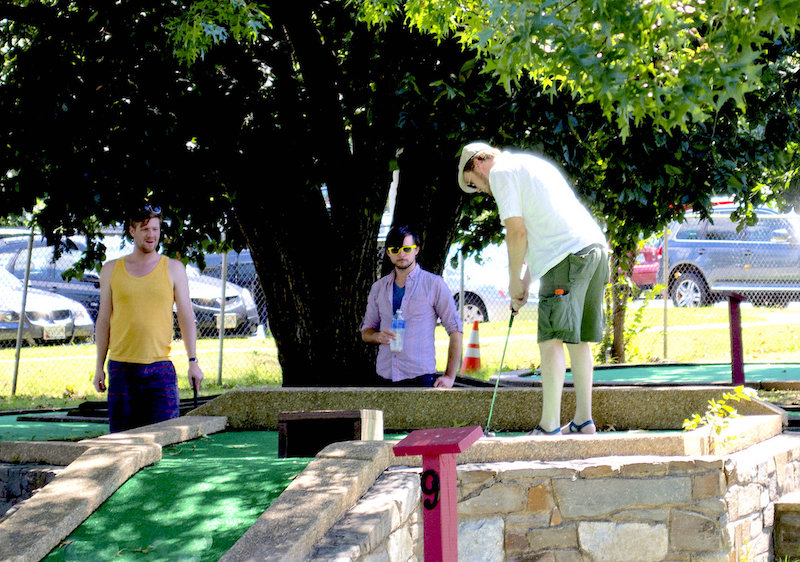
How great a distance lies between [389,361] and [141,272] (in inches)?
73.5

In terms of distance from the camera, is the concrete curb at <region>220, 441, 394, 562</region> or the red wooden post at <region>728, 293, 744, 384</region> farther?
the red wooden post at <region>728, 293, 744, 384</region>

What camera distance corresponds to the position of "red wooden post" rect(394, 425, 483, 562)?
3.31 m

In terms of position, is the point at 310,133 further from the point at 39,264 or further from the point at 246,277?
the point at 39,264

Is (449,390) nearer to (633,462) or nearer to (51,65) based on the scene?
(633,462)

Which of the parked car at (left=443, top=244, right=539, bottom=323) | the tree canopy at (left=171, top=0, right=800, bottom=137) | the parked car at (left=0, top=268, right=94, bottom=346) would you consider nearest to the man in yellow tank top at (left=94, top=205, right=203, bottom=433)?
the tree canopy at (left=171, top=0, right=800, bottom=137)

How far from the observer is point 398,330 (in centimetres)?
664

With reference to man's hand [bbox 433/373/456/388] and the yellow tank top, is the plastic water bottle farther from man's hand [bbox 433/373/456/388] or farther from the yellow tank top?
the yellow tank top

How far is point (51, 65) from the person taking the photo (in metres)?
6.67

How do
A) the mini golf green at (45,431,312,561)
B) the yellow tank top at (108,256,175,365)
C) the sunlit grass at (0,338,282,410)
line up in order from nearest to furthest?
the mini golf green at (45,431,312,561)
the yellow tank top at (108,256,175,365)
the sunlit grass at (0,338,282,410)

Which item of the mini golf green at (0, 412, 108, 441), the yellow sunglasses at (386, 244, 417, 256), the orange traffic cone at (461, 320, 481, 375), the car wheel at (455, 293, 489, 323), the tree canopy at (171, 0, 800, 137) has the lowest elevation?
the mini golf green at (0, 412, 108, 441)

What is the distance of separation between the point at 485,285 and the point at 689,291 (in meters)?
4.54

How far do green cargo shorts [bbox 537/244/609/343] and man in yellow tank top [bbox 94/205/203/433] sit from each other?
1962mm

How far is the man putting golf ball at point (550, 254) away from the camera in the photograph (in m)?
5.26

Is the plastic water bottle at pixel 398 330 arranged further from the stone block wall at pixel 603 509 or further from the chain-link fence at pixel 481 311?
the chain-link fence at pixel 481 311
